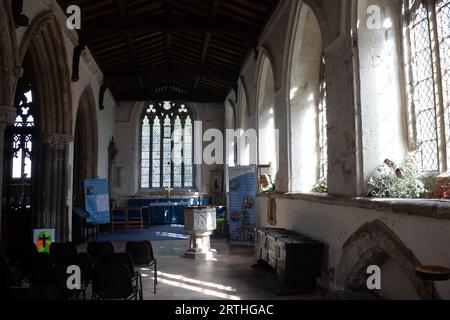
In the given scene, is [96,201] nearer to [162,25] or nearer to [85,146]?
[85,146]

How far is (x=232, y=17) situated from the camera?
8125 millimetres

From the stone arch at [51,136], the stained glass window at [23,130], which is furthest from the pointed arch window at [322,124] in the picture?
the stained glass window at [23,130]

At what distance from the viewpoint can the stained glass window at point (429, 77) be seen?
346 centimetres

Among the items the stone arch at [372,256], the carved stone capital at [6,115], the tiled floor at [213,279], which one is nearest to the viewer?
the stone arch at [372,256]

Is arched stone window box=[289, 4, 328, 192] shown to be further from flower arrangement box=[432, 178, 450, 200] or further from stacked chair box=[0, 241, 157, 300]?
flower arrangement box=[432, 178, 450, 200]

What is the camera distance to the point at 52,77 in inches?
300

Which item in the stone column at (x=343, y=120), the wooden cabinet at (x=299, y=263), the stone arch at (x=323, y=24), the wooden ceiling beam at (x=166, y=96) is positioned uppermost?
the wooden ceiling beam at (x=166, y=96)

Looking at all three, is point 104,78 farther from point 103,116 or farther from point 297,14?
point 297,14

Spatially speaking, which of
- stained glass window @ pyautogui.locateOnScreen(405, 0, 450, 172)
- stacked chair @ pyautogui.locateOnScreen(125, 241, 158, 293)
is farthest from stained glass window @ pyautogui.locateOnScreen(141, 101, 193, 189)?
stained glass window @ pyautogui.locateOnScreen(405, 0, 450, 172)

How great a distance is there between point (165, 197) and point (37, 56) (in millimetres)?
7460

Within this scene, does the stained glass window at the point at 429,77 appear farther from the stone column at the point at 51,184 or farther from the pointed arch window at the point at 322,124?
the stone column at the point at 51,184

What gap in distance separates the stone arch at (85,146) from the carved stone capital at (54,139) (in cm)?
249

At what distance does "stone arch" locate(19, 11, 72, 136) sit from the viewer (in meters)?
7.09
